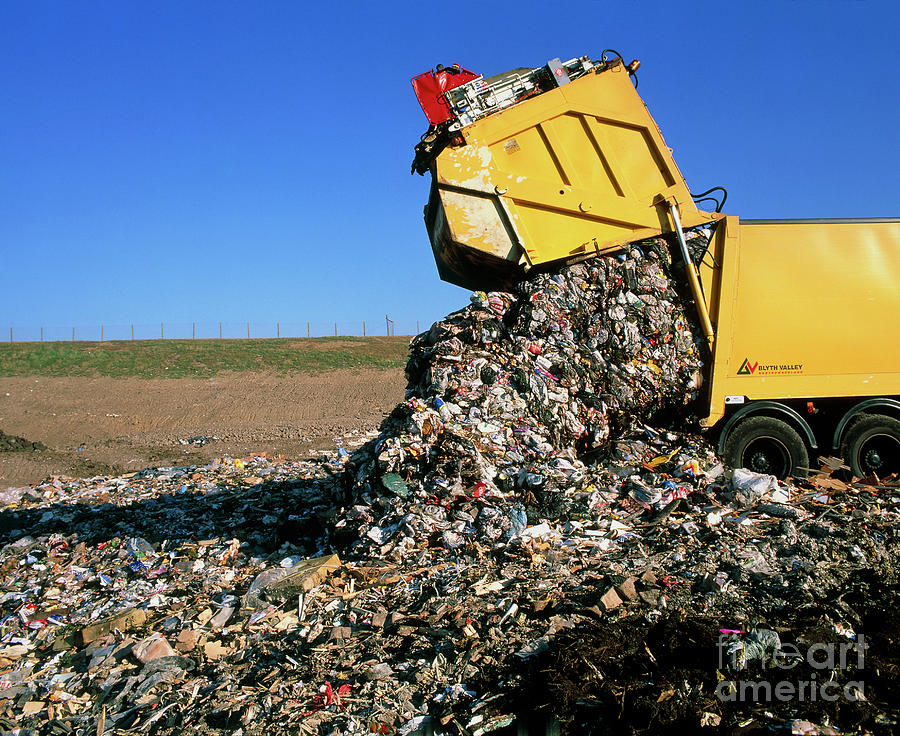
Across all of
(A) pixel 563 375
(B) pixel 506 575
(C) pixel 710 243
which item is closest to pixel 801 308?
(C) pixel 710 243

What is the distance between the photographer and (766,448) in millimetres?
5488

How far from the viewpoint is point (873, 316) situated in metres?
5.35

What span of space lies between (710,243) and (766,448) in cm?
173

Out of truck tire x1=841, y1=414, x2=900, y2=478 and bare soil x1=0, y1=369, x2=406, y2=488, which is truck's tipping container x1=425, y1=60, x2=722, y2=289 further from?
bare soil x1=0, y1=369, x2=406, y2=488

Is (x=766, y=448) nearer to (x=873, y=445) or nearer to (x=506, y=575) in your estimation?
(x=873, y=445)

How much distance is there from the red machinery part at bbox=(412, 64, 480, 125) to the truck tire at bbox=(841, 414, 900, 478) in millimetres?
4214

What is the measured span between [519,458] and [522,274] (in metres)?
1.62

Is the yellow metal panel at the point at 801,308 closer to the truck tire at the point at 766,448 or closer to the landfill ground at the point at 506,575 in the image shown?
the truck tire at the point at 766,448

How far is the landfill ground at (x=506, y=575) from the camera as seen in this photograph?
8.65 feet

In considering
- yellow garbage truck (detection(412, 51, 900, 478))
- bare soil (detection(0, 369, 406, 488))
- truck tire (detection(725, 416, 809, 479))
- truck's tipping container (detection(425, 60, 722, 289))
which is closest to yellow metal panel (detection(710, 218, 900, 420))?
yellow garbage truck (detection(412, 51, 900, 478))

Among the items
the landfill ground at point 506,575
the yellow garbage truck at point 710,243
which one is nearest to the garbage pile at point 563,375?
the landfill ground at point 506,575

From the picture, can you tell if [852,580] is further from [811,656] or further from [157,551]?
[157,551]

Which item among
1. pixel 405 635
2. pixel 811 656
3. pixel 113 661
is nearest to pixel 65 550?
pixel 113 661

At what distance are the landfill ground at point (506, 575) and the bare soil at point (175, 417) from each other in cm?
354
